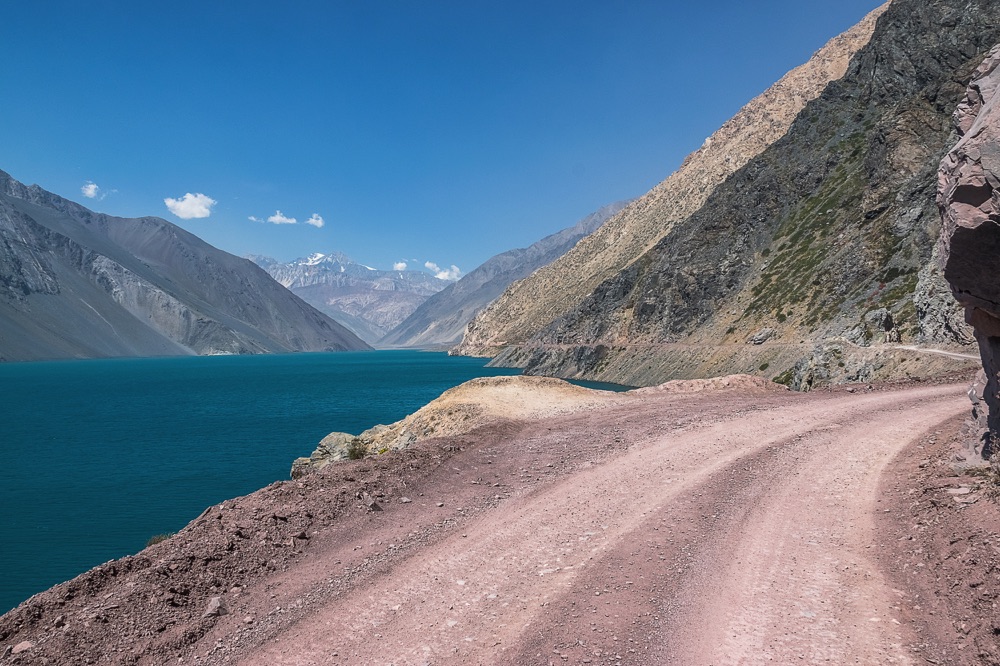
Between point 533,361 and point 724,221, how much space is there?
2043 inches

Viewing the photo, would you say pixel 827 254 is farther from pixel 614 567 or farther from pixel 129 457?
pixel 129 457

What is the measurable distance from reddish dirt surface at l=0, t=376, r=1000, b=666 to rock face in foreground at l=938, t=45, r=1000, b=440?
2.70 meters

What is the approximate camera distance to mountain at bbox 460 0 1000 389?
1924 inches

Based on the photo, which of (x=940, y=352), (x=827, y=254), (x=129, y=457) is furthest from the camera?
(x=827, y=254)

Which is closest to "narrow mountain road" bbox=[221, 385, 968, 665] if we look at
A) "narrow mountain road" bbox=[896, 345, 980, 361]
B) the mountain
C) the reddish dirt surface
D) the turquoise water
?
the reddish dirt surface

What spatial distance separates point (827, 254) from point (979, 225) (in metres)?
77.1

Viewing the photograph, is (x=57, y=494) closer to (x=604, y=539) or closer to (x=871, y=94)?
(x=604, y=539)

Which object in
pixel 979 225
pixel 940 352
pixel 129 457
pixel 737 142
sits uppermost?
pixel 737 142

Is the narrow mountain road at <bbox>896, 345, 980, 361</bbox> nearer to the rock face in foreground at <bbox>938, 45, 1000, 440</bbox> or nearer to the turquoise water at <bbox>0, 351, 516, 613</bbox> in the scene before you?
the rock face in foreground at <bbox>938, 45, 1000, 440</bbox>

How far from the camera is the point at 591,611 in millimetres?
7758

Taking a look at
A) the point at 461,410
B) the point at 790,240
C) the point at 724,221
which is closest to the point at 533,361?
the point at 724,221

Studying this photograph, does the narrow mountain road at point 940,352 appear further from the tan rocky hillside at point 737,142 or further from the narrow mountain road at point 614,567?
the tan rocky hillside at point 737,142

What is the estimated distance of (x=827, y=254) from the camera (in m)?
76.4

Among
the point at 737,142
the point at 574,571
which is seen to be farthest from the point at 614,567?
the point at 737,142
